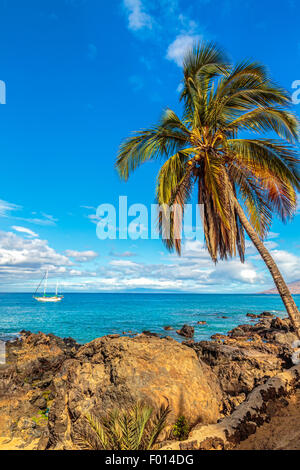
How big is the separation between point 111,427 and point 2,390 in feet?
19.1

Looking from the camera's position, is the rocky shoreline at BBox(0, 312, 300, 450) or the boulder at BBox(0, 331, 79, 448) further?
the boulder at BBox(0, 331, 79, 448)

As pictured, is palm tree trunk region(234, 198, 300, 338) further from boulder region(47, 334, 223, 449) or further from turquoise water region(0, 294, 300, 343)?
turquoise water region(0, 294, 300, 343)

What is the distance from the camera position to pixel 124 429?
4020 mm

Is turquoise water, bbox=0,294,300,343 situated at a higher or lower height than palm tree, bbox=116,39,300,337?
lower

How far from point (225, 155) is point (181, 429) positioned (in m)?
7.62

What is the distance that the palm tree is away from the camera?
300 inches

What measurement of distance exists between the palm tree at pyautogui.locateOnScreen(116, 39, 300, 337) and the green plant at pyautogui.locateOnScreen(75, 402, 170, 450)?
15.1 ft

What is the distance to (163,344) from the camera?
6188mm

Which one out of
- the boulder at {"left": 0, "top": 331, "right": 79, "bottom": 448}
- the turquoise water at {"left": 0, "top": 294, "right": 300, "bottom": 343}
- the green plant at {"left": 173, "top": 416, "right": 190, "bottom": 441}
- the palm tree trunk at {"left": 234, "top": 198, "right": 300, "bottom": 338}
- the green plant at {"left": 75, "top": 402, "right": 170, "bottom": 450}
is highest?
the palm tree trunk at {"left": 234, "top": 198, "right": 300, "bottom": 338}

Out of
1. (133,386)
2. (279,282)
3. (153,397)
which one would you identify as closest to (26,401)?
(133,386)

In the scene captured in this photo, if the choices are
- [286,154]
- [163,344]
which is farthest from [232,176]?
[163,344]

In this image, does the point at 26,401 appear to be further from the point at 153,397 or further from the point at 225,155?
the point at 225,155

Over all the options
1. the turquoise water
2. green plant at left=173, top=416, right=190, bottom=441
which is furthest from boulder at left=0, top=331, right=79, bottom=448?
the turquoise water
